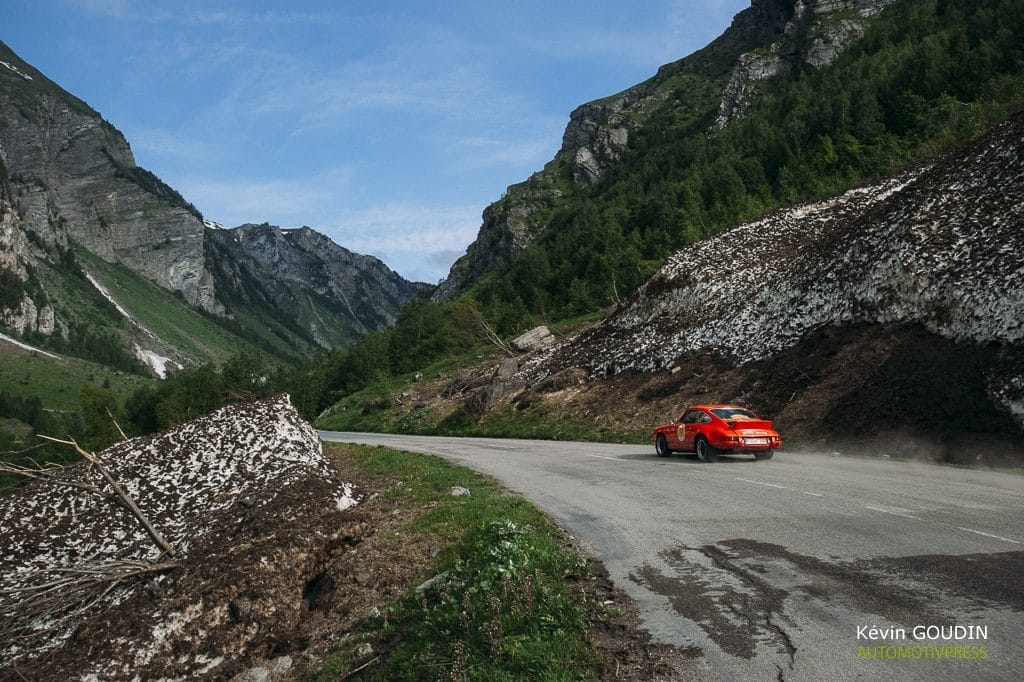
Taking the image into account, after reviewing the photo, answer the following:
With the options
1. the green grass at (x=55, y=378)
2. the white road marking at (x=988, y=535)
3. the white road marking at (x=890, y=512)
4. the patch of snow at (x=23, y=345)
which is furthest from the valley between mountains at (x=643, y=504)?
the patch of snow at (x=23, y=345)

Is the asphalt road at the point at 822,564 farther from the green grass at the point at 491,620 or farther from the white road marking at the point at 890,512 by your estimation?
the green grass at the point at 491,620

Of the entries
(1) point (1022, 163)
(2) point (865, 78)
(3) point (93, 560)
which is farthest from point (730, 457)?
(2) point (865, 78)

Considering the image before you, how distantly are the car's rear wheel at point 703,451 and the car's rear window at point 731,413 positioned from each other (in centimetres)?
78

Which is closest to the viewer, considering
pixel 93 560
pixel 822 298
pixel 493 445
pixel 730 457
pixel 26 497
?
pixel 93 560

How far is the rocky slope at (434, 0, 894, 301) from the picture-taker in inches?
4973

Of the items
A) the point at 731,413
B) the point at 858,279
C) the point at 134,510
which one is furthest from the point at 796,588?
the point at 858,279

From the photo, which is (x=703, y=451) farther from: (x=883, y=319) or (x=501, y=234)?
(x=501, y=234)

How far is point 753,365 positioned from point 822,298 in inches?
129

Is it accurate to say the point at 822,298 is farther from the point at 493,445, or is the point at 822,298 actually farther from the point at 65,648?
the point at 65,648

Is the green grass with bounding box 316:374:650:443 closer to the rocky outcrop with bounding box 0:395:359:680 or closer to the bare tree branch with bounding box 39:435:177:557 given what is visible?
the rocky outcrop with bounding box 0:395:359:680

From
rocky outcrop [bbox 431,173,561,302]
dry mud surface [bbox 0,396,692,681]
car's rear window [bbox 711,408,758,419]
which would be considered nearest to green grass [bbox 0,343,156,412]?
rocky outcrop [bbox 431,173,561,302]

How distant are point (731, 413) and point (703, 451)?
48.4 inches

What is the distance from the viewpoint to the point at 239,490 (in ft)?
33.8

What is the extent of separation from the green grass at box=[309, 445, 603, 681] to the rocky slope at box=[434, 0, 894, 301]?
407ft
